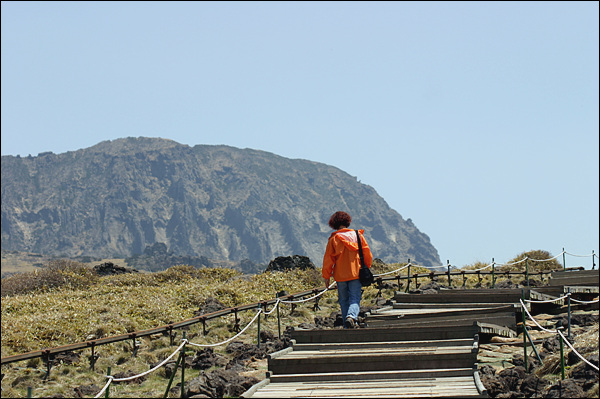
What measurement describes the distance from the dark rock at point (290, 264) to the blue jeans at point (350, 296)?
47.6ft

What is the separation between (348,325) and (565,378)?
11.2 ft

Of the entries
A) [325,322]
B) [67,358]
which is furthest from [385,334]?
[67,358]

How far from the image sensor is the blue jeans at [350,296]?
12.7 metres

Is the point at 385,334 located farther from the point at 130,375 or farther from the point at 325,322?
the point at 325,322

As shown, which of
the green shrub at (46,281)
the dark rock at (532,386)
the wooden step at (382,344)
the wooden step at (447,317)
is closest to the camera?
the dark rock at (532,386)

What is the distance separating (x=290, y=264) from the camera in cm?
2809

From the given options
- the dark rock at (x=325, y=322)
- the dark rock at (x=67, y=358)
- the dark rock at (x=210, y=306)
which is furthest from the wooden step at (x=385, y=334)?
the dark rock at (x=210, y=306)

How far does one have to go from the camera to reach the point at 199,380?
35.4 ft

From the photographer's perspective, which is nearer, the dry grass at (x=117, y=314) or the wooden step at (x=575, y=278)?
the dry grass at (x=117, y=314)

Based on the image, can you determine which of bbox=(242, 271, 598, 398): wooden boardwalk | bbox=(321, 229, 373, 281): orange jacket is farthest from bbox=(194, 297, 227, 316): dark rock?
bbox=(321, 229, 373, 281): orange jacket

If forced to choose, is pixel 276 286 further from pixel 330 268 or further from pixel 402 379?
pixel 402 379

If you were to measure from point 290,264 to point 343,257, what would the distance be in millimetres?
15409

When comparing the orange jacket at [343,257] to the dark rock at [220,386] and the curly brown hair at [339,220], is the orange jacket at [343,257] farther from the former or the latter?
the dark rock at [220,386]

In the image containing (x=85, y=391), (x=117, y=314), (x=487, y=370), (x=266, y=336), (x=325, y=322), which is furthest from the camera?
(x=117, y=314)
